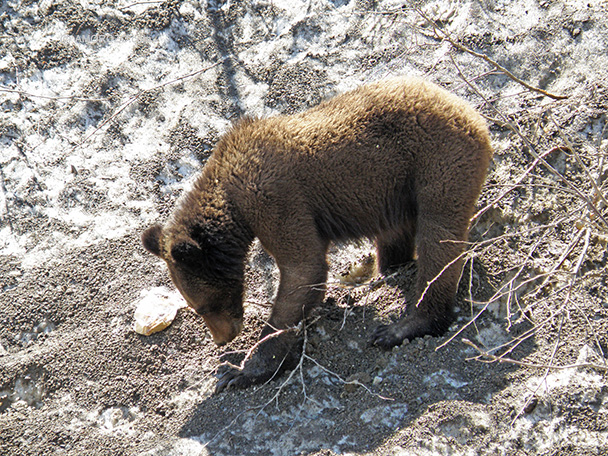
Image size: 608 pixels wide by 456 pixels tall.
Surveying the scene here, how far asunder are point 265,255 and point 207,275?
1.15 meters

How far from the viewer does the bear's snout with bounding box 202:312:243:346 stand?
Result: 15.8 ft

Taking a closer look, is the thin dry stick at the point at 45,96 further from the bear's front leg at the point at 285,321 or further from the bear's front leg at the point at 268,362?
the bear's front leg at the point at 268,362

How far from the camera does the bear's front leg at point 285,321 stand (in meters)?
4.54

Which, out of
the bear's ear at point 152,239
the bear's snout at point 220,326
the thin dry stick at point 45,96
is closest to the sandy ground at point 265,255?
the thin dry stick at point 45,96

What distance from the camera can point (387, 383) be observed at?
164 inches

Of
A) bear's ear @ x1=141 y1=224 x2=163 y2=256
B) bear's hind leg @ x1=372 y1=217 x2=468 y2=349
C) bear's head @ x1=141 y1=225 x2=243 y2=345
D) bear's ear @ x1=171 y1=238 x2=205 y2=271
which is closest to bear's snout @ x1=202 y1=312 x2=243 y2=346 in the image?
bear's head @ x1=141 y1=225 x2=243 y2=345

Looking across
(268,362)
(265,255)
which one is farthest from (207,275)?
(265,255)

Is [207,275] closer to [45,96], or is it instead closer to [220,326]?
[220,326]

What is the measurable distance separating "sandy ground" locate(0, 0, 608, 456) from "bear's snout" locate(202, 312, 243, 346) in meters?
0.23

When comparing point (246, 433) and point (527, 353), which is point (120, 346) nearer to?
point (246, 433)

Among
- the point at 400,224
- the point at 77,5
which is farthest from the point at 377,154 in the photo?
the point at 77,5

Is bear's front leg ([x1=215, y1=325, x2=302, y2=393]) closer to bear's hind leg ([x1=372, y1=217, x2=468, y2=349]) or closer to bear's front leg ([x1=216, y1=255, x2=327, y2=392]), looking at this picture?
bear's front leg ([x1=216, y1=255, x2=327, y2=392])

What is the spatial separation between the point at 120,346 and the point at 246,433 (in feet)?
5.34

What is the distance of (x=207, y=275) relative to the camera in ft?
15.4
